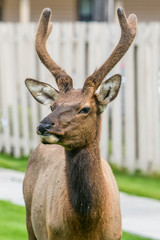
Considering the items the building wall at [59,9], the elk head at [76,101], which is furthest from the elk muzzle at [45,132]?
the building wall at [59,9]

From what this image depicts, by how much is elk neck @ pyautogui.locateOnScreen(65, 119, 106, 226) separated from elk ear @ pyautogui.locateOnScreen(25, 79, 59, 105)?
0.54 m

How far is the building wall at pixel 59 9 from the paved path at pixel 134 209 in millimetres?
18385

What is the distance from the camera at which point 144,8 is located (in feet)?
94.0

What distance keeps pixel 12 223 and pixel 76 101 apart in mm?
3461

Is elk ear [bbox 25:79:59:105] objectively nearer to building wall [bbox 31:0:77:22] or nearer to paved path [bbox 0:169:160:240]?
paved path [bbox 0:169:160:240]

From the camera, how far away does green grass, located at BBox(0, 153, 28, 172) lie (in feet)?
37.9

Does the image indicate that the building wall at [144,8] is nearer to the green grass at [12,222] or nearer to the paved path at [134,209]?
the paved path at [134,209]

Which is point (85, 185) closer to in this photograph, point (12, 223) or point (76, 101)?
point (76, 101)

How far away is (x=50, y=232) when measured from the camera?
5262 mm

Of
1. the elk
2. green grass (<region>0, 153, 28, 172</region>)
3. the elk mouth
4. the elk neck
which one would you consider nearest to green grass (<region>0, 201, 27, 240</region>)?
the elk

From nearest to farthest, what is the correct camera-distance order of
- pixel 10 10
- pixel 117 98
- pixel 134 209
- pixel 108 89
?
pixel 108 89, pixel 134 209, pixel 117 98, pixel 10 10

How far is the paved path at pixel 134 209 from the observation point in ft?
25.2

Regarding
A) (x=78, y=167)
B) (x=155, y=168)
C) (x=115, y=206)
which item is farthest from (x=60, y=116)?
(x=155, y=168)

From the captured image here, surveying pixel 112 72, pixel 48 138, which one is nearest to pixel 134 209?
pixel 112 72
